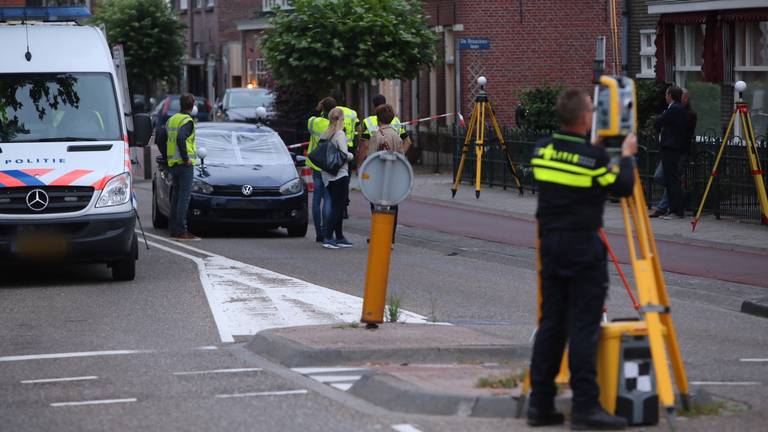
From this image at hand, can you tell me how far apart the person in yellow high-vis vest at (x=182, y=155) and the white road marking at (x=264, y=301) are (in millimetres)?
2716

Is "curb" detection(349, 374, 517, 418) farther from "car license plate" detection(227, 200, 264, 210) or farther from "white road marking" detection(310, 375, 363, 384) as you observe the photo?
"car license plate" detection(227, 200, 264, 210)

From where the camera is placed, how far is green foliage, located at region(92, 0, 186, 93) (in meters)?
55.6

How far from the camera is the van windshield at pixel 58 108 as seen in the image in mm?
14109

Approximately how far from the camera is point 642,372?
23.5 ft

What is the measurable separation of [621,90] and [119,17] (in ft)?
165

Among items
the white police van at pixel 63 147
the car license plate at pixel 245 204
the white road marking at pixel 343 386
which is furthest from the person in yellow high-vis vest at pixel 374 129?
the white road marking at pixel 343 386

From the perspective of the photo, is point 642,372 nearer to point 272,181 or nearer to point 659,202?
→ point 272,181

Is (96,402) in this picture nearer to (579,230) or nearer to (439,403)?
(439,403)

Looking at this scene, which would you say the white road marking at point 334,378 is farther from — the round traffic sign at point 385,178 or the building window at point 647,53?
the building window at point 647,53

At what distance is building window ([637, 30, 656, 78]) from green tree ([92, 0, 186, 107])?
92.7 ft

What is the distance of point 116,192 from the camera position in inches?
536

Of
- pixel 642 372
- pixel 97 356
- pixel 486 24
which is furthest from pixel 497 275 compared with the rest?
pixel 486 24

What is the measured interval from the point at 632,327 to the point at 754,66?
1975cm

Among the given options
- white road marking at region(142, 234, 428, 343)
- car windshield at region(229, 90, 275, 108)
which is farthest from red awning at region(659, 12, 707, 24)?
car windshield at region(229, 90, 275, 108)
